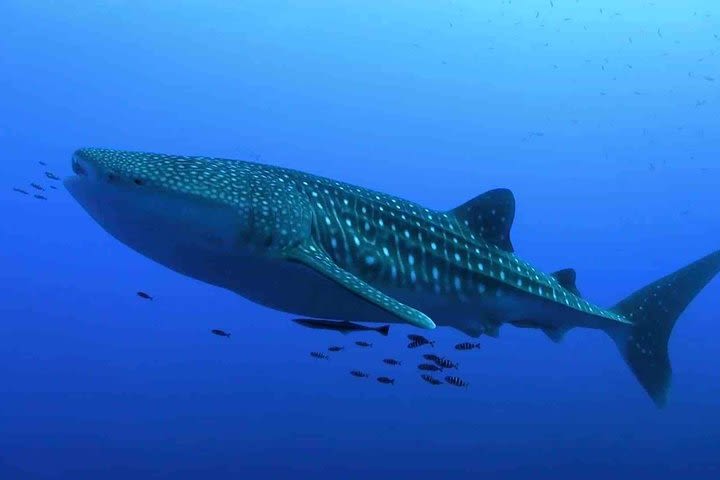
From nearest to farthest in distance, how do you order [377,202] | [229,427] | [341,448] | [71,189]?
[71,189] → [377,202] → [341,448] → [229,427]

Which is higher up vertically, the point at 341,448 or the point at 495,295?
the point at 495,295

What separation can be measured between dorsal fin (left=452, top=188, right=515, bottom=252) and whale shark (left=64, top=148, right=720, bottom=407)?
1 centimetres

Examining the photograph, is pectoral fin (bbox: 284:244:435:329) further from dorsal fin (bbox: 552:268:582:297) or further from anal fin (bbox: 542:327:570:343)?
dorsal fin (bbox: 552:268:582:297)

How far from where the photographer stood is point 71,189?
479 centimetres

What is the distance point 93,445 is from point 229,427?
16.7 ft

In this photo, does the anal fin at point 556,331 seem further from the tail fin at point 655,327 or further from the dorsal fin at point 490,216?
the dorsal fin at point 490,216

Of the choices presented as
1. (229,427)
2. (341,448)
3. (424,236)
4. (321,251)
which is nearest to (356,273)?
(321,251)

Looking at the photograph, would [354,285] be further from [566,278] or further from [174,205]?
[566,278]

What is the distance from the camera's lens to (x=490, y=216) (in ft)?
24.1

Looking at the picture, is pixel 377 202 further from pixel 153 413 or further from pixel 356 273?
pixel 153 413

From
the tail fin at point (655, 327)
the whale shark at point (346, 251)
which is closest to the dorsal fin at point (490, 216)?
the whale shark at point (346, 251)

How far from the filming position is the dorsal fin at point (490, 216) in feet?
23.9

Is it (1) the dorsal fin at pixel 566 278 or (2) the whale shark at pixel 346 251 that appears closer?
(2) the whale shark at pixel 346 251

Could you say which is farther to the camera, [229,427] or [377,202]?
[229,427]
